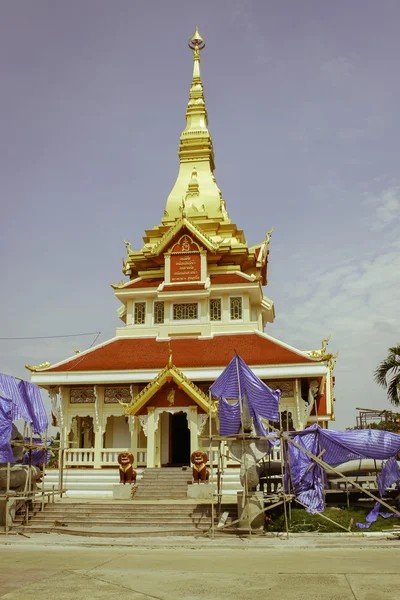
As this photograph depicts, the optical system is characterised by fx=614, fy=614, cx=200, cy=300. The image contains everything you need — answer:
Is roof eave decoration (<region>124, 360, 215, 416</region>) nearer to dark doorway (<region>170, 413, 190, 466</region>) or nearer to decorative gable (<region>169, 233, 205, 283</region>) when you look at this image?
dark doorway (<region>170, 413, 190, 466</region>)

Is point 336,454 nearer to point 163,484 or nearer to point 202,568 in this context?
point 163,484

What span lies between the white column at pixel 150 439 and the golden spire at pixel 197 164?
11050 mm

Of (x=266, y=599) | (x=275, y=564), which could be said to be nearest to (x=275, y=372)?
(x=275, y=564)

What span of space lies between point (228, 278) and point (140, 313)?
4.17m

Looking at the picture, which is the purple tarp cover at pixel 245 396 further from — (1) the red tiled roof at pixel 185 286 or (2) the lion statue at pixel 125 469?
(1) the red tiled roof at pixel 185 286

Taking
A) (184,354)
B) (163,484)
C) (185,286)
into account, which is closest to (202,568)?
(163,484)

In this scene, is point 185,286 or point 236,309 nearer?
point 185,286

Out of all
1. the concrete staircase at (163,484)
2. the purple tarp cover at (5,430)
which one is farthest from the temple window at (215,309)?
the purple tarp cover at (5,430)

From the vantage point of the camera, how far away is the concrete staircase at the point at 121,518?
47.4 feet

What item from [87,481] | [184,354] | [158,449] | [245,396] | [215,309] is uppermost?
[215,309]

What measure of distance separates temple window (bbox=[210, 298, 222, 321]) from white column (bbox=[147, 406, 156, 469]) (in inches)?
236

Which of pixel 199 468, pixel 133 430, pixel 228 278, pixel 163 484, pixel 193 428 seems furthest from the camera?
pixel 228 278

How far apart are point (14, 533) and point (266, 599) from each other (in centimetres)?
957

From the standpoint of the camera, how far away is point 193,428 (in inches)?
837
